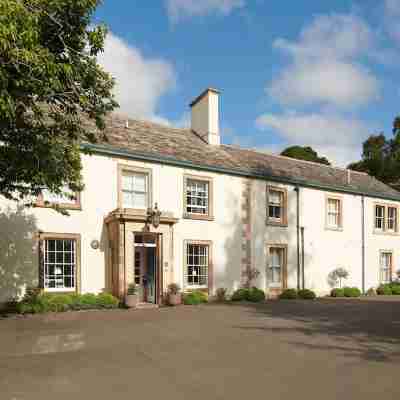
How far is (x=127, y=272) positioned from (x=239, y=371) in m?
8.49

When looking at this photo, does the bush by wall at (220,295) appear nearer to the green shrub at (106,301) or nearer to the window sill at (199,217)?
the window sill at (199,217)

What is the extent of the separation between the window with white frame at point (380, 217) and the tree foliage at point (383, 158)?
13.8m

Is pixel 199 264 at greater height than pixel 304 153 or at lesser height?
lesser

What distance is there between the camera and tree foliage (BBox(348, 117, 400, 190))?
121 feet

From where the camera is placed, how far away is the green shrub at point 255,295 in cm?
1711

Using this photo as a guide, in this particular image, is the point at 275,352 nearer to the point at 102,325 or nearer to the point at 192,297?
the point at 102,325

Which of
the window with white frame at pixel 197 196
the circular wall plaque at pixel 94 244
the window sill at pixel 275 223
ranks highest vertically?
the window with white frame at pixel 197 196

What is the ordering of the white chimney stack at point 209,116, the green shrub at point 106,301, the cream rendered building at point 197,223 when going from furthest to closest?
1. the white chimney stack at point 209,116
2. the cream rendered building at point 197,223
3. the green shrub at point 106,301

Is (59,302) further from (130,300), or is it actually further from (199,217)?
(199,217)

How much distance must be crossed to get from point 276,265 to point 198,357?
1255cm

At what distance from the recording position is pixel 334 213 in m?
21.8

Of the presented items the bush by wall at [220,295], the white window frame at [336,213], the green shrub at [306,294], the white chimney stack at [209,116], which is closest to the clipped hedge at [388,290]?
the white window frame at [336,213]

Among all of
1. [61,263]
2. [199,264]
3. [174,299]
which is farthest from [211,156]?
[61,263]

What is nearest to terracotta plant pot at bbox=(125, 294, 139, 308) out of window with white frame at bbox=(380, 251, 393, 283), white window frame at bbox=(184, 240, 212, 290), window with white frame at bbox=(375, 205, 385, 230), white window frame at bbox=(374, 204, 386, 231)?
white window frame at bbox=(184, 240, 212, 290)
